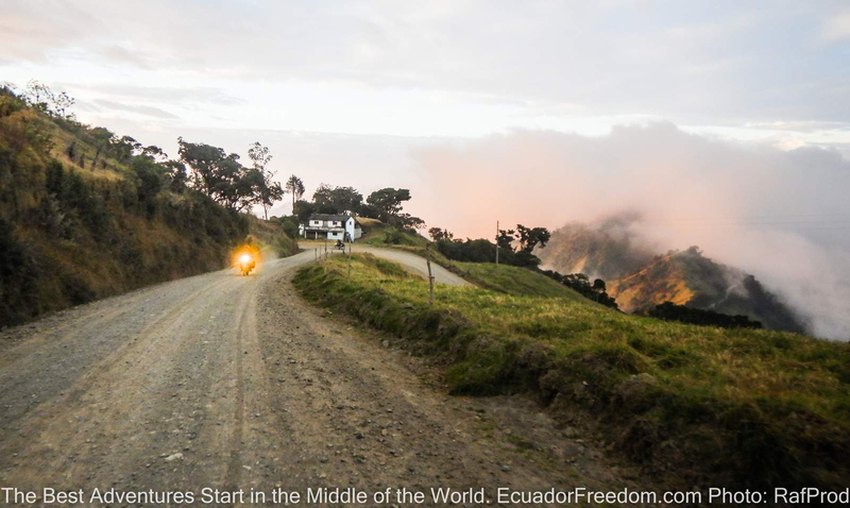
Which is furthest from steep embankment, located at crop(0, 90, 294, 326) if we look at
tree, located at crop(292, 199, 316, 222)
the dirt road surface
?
tree, located at crop(292, 199, 316, 222)

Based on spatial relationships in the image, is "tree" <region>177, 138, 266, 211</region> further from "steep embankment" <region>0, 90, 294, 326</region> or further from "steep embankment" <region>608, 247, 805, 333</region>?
"steep embankment" <region>608, 247, 805, 333</region>

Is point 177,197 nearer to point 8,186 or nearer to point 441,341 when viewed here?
point 8,186

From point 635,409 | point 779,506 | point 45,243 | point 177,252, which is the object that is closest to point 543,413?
point 635,409

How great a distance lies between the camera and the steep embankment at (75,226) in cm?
1816

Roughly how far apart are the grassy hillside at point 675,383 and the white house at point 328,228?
11007 cm

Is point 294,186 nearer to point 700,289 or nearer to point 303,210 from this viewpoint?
point 303,210

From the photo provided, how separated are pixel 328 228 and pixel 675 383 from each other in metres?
122

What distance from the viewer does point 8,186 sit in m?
21.3

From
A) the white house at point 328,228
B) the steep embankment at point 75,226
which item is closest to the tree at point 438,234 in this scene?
the white house at point 328,228

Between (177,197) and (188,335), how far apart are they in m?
36.9

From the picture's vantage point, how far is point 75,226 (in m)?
25.5

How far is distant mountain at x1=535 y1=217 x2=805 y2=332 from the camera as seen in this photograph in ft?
336

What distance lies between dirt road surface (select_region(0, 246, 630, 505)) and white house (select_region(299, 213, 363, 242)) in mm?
109210

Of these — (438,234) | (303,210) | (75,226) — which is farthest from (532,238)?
(75,226)
